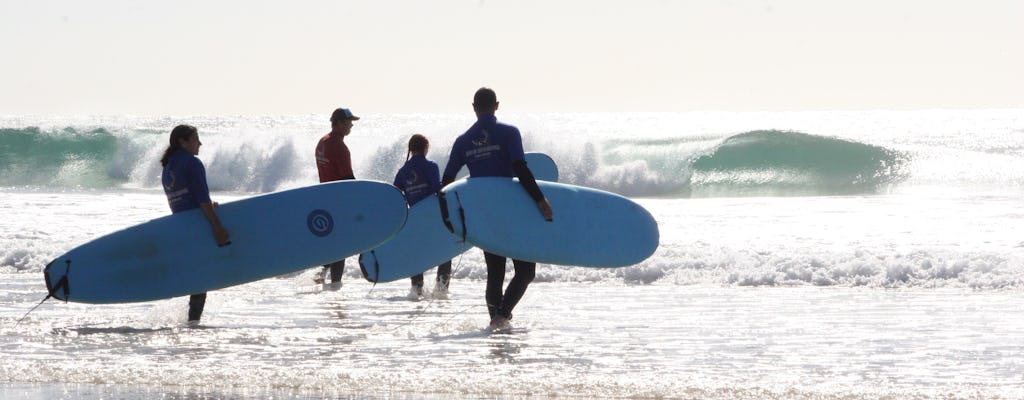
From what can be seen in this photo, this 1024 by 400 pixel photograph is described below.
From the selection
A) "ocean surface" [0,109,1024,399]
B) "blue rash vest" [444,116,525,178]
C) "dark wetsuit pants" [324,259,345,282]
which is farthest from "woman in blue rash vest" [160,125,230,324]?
"dark wetsuit pants" [324,259,345,282]

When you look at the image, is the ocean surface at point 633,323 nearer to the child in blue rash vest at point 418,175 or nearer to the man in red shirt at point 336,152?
the child in blue rash vest at point 418,175

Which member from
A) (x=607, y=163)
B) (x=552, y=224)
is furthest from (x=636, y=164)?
(x=552, y=224)

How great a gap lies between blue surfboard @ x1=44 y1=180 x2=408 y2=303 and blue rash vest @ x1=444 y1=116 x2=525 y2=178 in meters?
0.70

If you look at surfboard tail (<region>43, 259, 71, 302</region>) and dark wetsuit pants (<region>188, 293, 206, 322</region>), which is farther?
dark wetsuit pants (<region>188, 293, 206, 322</region>)

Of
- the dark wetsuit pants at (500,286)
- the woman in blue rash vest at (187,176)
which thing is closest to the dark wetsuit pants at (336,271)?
the woman in blue rash vest at (187,176)

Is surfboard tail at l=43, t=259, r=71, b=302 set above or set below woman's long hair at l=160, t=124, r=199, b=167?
below

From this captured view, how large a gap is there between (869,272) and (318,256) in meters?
4.25

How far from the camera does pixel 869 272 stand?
9.24 meters

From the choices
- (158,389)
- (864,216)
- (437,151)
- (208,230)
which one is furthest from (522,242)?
(437,151)

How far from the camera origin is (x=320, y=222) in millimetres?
7137

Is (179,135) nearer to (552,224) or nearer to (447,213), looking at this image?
(447,213)

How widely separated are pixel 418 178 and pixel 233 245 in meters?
1.42

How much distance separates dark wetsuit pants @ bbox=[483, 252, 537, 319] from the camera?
260 inches

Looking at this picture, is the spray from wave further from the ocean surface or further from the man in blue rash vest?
the man in blue rash vest
